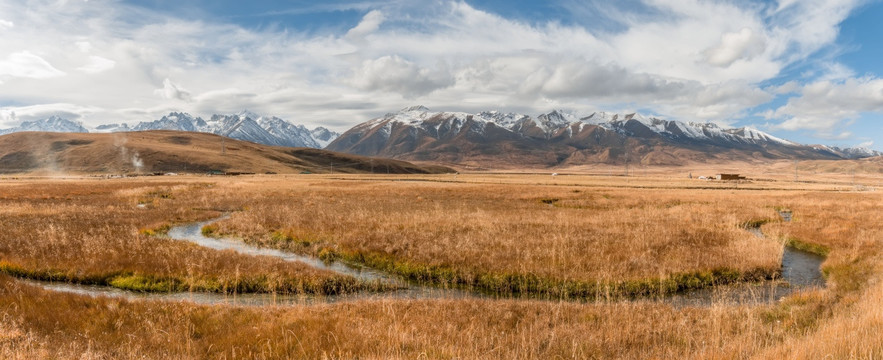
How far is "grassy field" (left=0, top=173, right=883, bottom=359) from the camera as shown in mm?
10547

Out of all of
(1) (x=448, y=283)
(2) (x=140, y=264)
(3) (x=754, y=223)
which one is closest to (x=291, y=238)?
(2) (x=140, y=264)

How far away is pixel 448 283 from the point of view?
20578mm

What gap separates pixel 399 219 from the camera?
117ft

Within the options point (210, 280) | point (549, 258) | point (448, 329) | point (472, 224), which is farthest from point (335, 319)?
point (472, 224)

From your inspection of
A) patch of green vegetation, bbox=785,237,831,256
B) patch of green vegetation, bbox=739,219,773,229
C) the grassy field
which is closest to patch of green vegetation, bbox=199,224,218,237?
the grassy field

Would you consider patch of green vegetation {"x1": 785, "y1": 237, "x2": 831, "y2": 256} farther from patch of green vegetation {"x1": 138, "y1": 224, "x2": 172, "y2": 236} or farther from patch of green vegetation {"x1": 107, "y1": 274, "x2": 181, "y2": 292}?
patch of green vegetation {"x1": 138, "y1": 224, "x2": 172, "y2": 236}

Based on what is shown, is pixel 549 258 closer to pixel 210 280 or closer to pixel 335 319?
pixel 335 319

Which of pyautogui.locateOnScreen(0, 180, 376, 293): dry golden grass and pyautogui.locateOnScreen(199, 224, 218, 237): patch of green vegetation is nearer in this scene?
pyautogui.locateOnScreen(0, 180, 376, 293): dry golden grass

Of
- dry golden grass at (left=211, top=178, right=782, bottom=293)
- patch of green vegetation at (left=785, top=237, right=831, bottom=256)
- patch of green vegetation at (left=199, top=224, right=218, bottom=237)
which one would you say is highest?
dry golden grass at (left=211, top=178, right=782, bottom=293)

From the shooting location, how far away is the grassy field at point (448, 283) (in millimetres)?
10547

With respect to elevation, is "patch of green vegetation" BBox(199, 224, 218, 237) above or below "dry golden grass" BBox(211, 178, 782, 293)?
below

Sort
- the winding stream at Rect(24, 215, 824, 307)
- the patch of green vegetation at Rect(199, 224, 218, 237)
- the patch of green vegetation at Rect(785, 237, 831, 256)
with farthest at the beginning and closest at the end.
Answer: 1. the patch of green vegetation at Rect(199, 224, 218, 237)
2. the patch of green vegetation at Rect(785, 237, 831, 256)
3. the winding stream at Rect(24, 215, 824, 307)

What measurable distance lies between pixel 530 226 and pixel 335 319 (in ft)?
72.3

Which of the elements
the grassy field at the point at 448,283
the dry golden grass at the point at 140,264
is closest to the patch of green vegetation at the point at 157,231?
the grassy field at the point at 448,283
